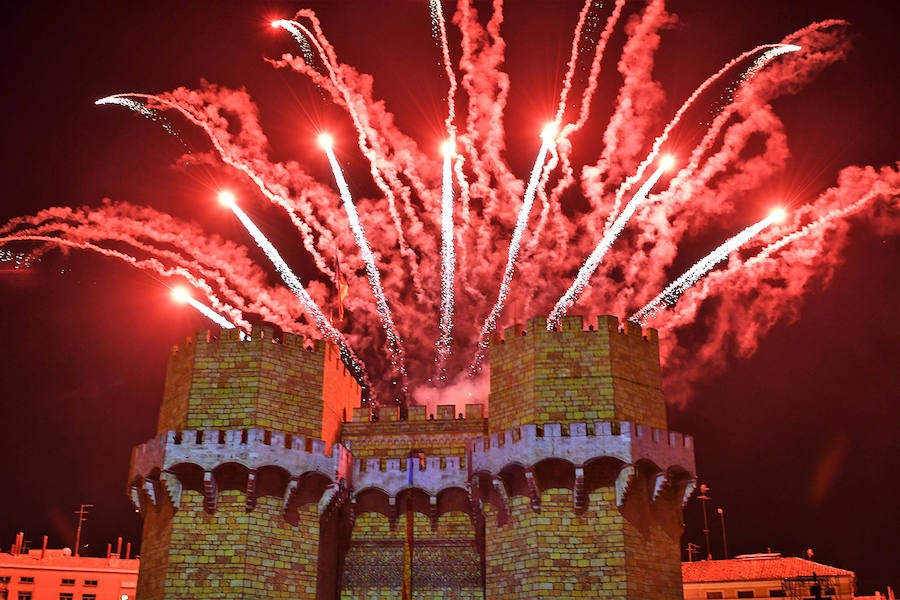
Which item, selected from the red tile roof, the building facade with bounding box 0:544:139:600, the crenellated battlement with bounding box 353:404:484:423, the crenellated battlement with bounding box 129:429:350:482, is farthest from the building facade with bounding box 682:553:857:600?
the building facade with bounding box 0:544:139:600

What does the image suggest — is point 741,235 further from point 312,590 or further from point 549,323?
point 312,590

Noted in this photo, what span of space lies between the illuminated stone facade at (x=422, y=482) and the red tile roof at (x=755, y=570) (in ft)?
123

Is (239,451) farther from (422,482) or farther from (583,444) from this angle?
(583,444)

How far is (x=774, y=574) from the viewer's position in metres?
60.0

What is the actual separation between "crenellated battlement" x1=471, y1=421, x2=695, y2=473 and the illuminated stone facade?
0.04 meters

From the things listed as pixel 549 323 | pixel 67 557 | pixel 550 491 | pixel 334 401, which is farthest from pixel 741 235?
pixel 67 557

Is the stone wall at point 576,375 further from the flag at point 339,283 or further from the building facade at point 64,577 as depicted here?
the building facade at point 64,577

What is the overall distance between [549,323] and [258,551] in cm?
1068

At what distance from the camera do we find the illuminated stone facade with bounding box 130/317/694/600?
24.6m

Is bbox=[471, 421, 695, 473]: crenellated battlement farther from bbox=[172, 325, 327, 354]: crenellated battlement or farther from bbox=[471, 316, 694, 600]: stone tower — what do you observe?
bbox=[172, 325, 327, 354]: crenellated battlement

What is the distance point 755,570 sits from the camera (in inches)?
2395

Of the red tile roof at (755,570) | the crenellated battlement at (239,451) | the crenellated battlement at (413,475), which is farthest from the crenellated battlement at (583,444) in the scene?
the red tile roof at (755,570)

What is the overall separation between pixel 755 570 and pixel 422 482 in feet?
136

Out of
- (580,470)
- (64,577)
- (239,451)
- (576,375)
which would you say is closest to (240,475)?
(239,451)
